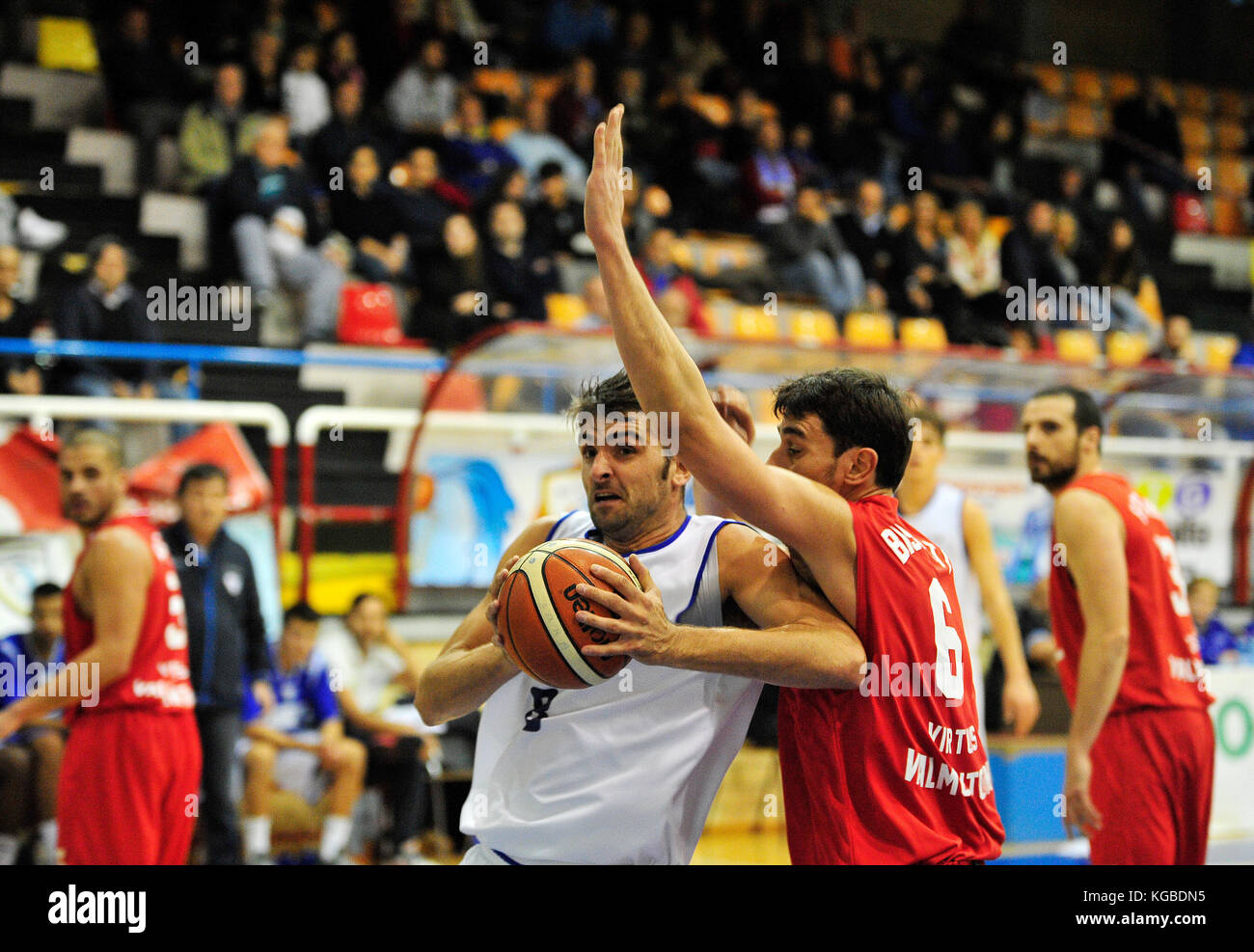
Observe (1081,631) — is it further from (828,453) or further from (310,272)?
(310,272)

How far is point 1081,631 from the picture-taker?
4.46 meters

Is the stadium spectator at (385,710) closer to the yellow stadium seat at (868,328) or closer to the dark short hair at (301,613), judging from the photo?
the dark short hair at (301,613)

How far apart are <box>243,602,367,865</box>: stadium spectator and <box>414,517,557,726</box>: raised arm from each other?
3874mm

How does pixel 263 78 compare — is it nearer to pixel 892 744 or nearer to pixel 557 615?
pixel 557 615

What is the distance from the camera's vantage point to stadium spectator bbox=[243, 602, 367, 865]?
21.9 feet

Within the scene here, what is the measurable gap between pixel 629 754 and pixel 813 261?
372 inches

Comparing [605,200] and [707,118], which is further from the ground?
[707,118]

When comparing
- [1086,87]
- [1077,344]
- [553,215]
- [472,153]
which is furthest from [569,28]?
[1086,87]

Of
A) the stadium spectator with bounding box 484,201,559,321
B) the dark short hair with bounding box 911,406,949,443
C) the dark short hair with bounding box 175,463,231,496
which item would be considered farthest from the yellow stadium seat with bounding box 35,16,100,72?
the dark short hair with bounding box 911,406,949,443

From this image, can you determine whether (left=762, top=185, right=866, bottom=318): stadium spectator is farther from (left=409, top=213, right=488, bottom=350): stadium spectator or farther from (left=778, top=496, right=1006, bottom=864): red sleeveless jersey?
(left=778, top=496, right=1006, bottom=864): red sleeveless jersey

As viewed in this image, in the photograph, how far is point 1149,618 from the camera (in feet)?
14.4

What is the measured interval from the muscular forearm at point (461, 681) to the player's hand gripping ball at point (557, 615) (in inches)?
6.3

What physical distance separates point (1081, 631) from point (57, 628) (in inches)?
182
